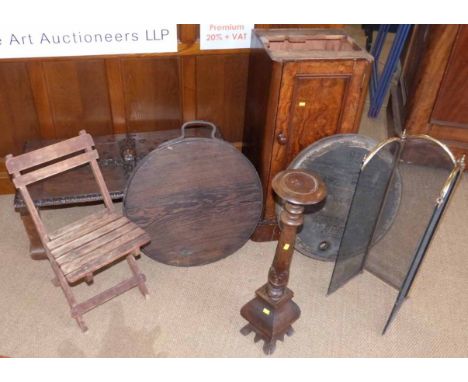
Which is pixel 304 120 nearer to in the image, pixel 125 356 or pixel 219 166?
pixel 219 166

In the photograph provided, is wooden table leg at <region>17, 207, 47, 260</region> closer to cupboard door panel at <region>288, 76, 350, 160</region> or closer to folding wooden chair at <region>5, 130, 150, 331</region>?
folding wooden chair at <region>5, 130, 150, 331</region>

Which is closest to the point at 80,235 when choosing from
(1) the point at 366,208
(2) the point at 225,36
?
(2) the point at 225,36

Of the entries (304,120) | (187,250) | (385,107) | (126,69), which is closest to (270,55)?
(304,120)

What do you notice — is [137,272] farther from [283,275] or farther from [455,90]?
[455,90]

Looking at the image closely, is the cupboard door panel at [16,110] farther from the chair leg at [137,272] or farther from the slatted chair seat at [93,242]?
the chair leg at [137,272]

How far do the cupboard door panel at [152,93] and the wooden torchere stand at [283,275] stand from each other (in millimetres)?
1595

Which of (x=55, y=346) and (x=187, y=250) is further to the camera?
(x=187, y=250)

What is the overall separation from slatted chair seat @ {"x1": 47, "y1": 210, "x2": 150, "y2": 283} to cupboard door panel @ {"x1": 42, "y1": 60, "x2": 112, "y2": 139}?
3.59ft

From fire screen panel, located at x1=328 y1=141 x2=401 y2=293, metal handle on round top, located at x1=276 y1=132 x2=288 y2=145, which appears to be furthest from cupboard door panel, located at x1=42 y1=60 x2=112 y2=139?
fire screen panel, located at x1=328 y1=141 x2=401 y2=293

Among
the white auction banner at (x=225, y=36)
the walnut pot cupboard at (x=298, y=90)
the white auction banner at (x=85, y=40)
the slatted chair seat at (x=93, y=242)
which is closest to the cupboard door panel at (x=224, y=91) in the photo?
the white auction banner at (x=225, y=36)

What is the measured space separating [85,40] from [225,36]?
1083 mm

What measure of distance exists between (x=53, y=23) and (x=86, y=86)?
60 cm

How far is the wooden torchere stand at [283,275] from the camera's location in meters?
2.84

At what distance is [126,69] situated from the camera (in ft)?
13.0
